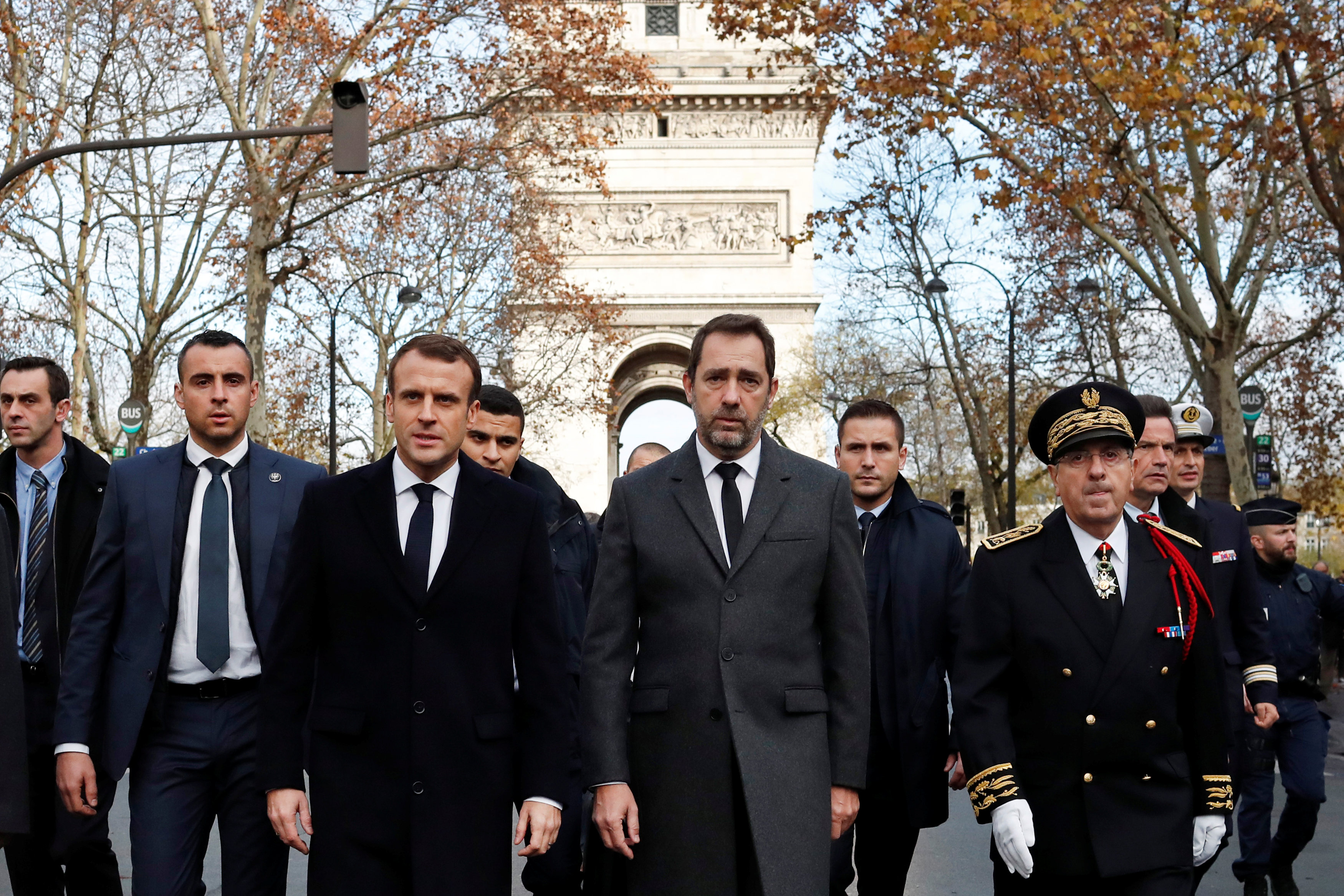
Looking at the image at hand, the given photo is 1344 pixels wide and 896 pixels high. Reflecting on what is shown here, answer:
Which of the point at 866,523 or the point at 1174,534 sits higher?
the point at 866,523

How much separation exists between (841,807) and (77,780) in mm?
2295

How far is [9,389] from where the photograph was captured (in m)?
6.04

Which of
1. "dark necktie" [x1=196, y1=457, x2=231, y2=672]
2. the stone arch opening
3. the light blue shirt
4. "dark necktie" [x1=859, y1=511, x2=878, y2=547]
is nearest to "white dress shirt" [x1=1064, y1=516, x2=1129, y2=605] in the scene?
"dark necktie" [x1=859, y1=511, x2=878, y2=547]

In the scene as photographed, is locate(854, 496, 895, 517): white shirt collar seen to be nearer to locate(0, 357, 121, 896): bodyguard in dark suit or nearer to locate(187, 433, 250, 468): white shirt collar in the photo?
locate(187, 433, 250, 468): white shirt collar

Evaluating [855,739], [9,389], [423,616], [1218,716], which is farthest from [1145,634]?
[9,389]

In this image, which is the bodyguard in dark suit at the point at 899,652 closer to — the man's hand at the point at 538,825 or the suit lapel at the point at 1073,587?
the suit lapel at the point at 1073,587

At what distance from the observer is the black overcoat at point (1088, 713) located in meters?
3.96

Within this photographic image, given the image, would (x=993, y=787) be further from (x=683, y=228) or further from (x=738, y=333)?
(x=683, y=228)

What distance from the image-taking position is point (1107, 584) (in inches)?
164

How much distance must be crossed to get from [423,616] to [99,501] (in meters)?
2.74

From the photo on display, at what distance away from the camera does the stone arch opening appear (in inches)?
1533

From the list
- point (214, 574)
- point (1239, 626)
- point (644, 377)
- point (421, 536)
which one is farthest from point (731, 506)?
point (644, 377)

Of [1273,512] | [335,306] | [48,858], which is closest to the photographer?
[48,858]

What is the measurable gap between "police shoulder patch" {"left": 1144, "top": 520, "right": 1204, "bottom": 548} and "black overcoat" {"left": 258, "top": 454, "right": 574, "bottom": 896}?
5.85 ft
